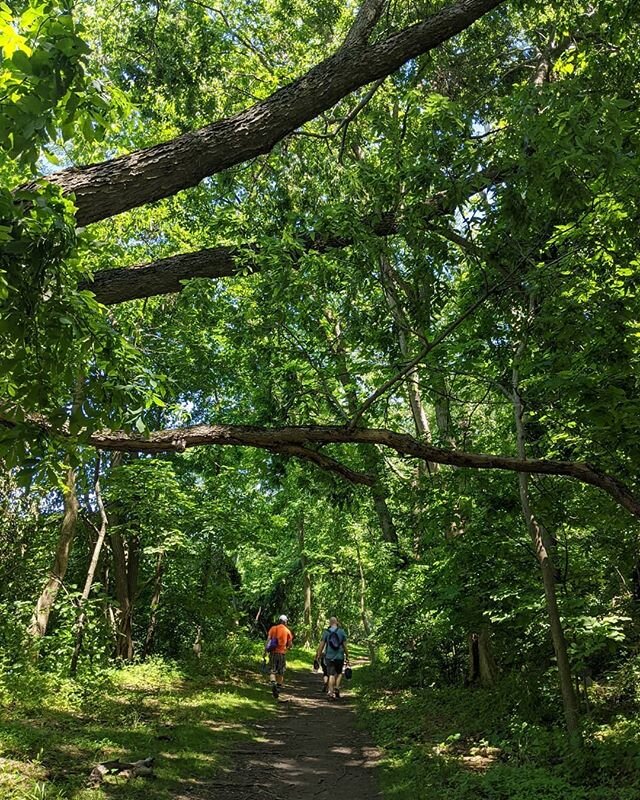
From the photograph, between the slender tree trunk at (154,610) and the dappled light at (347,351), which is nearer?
the dappled light at (347,351)

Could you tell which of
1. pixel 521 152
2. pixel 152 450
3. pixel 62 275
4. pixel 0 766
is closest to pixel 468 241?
pixel 521 152

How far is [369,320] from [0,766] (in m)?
5.66

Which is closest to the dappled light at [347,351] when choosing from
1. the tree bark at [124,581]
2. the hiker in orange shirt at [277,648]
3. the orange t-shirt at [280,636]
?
the hiker in orange shirt at [277,648]

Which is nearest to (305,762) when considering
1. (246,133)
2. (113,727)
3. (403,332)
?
(113,727)

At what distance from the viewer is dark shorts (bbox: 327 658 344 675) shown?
44.1 ft

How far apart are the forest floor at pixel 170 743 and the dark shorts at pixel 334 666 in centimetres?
102

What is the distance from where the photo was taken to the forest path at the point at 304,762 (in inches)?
249

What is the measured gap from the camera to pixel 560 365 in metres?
5.76

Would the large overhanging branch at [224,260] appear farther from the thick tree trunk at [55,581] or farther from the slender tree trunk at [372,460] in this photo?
the thick tree trunk at [55,581]

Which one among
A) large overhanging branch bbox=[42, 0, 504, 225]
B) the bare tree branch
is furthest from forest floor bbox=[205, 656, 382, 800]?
the bare tree branch

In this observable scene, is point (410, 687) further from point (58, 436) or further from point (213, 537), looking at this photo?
point (58, 436)

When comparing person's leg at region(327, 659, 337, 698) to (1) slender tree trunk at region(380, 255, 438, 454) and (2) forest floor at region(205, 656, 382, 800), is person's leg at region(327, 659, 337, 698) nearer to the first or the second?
(2) forest floor at region(205, 656, 382, 800)

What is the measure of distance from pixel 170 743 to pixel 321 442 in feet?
16.3

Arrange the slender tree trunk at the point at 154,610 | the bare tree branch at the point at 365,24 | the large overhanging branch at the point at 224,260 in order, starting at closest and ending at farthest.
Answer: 1. the bare tree branch at the point at 365,24
2. the large overhanging branch at the point at 224,260
3. the slender tree trunk at the point at 154,610
